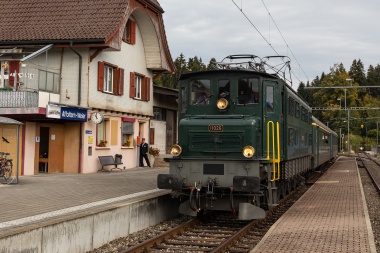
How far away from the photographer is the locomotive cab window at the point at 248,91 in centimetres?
1137

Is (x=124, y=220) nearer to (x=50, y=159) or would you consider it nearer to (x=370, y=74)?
(x=50, y=159)

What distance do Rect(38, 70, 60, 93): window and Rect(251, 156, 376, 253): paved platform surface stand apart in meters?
11.1

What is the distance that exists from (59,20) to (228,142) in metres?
13.4

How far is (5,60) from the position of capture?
20469 mm

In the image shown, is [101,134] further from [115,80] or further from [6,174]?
[6,174]

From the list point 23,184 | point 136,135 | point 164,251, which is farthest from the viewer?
point 136,135

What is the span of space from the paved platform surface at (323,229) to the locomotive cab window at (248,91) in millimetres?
2764

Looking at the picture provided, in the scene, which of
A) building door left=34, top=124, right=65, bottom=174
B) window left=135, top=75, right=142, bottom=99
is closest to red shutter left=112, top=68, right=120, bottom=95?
window left=135, top=75, right=142, bottom=99

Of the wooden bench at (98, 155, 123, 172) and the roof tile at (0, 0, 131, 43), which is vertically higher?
the roof tile at (0, 0, 131, 43)

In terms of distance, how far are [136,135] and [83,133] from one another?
5.35m

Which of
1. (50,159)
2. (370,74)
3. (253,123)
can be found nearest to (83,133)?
(50,159)

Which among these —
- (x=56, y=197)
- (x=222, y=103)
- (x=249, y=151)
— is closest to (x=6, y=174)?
(x=56, y=197)

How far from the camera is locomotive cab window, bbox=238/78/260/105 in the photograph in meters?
11.4

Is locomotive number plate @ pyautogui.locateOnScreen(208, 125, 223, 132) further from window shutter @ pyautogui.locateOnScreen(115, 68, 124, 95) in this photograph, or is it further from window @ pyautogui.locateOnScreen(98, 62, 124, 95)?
window shutter @ pyautogui.locateOnScreen(115, 68, 124, 95)
